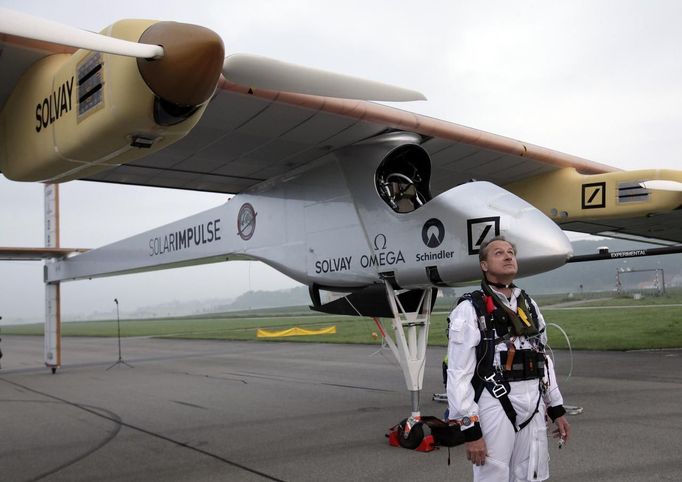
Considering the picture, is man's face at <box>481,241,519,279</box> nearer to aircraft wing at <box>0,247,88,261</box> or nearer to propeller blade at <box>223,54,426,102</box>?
propeller blade at <box>223,54,426,102</box>

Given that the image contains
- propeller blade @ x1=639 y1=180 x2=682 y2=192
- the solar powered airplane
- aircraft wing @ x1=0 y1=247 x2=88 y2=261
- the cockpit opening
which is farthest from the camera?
aircraft wing @ x1=0 y1=247 x2=88 y2=261

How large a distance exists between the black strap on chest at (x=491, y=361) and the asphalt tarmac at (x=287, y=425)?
7.89ft

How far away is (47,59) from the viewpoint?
462cm

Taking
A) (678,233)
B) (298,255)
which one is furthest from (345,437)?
(678,233)

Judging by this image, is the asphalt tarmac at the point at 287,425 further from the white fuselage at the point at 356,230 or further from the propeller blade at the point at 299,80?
the propeller blade at the point at 299,80

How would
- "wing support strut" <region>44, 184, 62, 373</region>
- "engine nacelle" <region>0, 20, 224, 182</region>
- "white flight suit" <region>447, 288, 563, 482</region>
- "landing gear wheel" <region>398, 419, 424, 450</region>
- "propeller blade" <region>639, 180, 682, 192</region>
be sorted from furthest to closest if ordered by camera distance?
"wing support strut" <region>44, 184, 62, 373</region>
"propeller blade" <region>639, 180, 682, 192</region>
"landing gear wheel" <region>398, 419, 424, 450</region>
"engine nacelle" <region>0, 20, 224, 182</region>
"white flight suit" <region>447, 288, 563, 482</region>

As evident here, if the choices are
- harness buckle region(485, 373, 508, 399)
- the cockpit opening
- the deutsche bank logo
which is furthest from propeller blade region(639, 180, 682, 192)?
harness buckle region(485, 373, 508, 399)

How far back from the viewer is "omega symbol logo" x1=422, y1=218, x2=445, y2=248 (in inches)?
247

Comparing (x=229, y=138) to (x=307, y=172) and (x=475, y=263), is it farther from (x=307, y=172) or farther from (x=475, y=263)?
(x=475, y=263)

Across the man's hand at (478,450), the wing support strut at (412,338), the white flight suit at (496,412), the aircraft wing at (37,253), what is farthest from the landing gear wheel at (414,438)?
the aircraft wing at (37,253)

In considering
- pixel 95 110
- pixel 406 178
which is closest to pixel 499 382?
pixel 95 110

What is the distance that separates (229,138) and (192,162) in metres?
1.10

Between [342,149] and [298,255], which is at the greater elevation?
[342,149]

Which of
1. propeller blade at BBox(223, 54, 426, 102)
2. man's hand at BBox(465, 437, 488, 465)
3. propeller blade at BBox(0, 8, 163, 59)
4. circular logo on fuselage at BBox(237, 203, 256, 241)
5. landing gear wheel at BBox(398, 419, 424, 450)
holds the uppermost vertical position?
propeller blade at BBox(223, 54, 426, 102)
